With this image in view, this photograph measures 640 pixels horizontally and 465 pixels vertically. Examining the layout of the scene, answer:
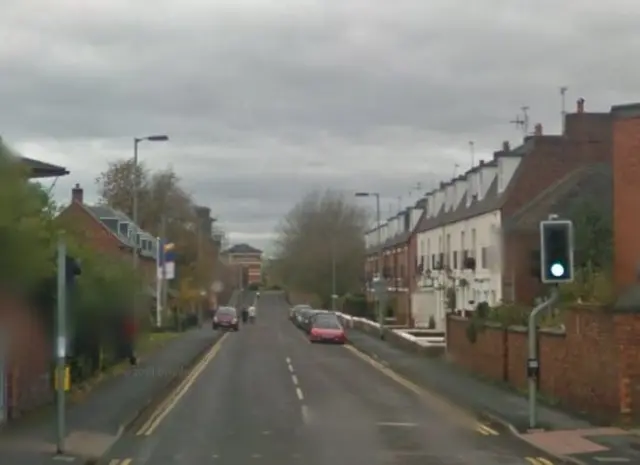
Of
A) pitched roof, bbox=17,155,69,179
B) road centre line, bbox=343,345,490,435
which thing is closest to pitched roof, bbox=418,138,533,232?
road centre line, bbox=343,345,490,435

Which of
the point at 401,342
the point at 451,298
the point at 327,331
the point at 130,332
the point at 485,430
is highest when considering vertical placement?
the point at 451,298

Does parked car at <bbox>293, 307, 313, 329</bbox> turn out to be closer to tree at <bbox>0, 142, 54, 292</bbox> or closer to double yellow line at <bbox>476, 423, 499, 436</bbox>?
double yellow line at <bbox>476, 423, 499, 436</bbox>

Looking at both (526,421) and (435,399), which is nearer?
(526,421)

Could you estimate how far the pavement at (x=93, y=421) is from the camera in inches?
688

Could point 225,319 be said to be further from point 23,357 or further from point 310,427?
point 310,427

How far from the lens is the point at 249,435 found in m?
20.6

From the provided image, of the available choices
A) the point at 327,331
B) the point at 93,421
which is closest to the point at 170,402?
the point at 93,421

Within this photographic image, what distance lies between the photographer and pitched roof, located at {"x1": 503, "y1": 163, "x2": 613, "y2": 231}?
47.6 metres

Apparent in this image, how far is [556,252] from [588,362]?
150 inches

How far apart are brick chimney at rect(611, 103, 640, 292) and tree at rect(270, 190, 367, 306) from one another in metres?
83.6

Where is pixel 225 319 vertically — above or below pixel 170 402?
above

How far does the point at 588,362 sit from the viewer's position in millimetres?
23281

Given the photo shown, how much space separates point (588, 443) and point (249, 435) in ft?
18.8

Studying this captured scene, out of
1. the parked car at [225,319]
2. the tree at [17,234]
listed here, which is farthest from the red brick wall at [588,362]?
the parked car at [225,319]
